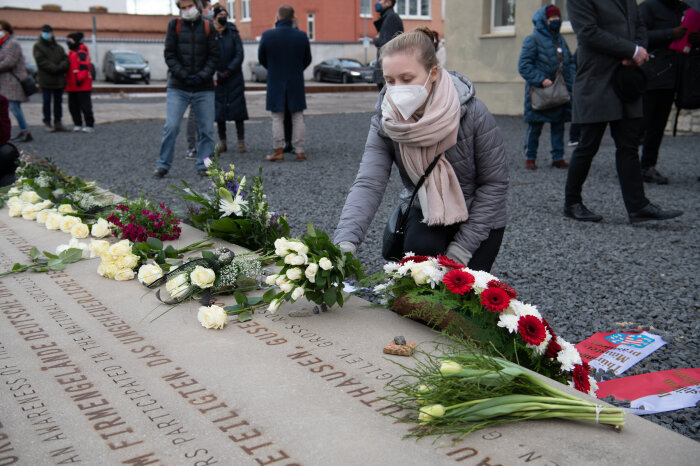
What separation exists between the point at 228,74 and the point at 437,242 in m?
6.81

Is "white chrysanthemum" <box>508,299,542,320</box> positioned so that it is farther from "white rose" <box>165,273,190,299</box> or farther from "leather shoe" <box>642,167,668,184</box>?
"leather shoe" <box>642,167,668,184</box>

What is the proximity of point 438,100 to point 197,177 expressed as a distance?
18.1ft

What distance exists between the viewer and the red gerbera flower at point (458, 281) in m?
2.68

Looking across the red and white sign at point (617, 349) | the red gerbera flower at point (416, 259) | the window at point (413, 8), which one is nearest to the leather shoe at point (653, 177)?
the red and white sign at point (617, 349)

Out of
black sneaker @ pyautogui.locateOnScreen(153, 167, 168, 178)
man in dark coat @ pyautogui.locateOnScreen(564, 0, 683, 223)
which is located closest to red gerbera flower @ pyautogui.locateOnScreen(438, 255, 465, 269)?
man in dark coat @ pyautogui.locateOnScreen(564, 0, 683, 223)

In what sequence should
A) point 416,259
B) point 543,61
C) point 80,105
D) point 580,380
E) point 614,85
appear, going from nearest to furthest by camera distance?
1. point 580,380
2. point 416,259
3. point 614,85
4. point 543,61
5. point 80,105

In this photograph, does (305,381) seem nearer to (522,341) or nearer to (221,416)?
(221,416)

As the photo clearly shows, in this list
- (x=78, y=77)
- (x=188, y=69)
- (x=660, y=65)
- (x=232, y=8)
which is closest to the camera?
(x=660, y=65)

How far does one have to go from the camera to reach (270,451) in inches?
77.7

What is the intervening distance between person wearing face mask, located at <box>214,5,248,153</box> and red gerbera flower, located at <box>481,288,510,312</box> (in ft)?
24.8

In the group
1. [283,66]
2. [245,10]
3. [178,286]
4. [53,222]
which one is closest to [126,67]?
[245,10]

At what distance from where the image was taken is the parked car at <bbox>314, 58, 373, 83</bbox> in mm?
33125

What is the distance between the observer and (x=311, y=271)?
2.89m

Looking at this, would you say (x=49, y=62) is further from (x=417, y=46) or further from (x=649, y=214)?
(x=417, y=46)
